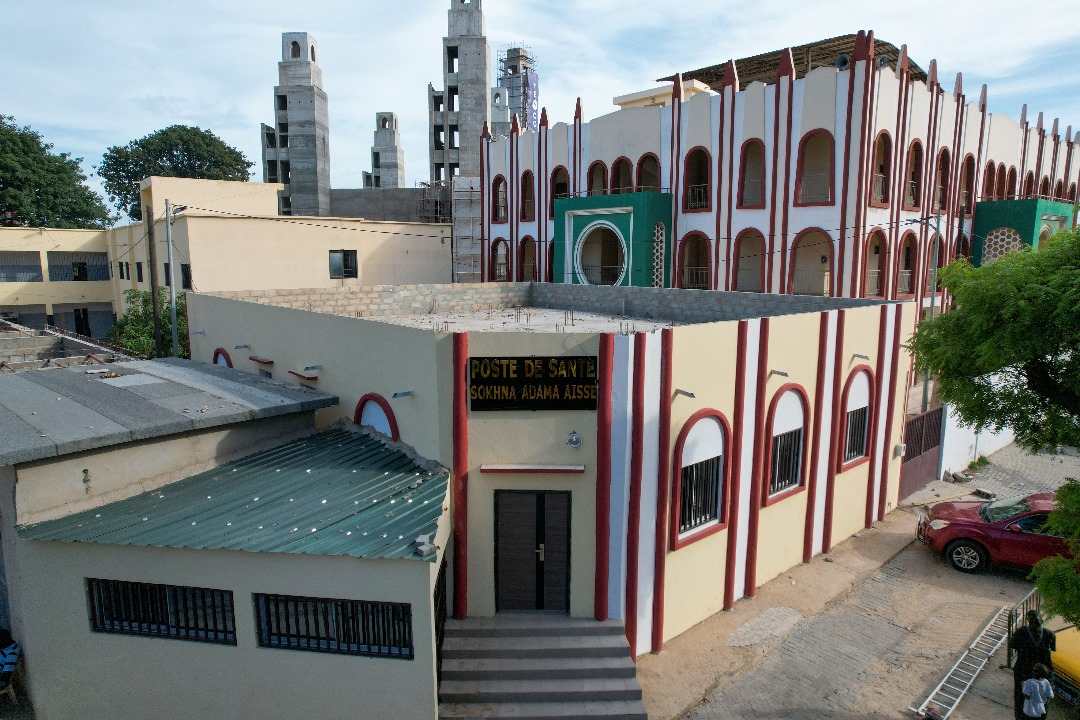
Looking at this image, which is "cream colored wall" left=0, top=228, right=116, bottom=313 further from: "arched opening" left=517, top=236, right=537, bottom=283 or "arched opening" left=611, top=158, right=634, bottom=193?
"arched opening" left=611, top=158, right=634, bottom=193

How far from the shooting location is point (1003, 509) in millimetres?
13570

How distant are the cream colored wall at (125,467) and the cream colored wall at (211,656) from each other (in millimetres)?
603

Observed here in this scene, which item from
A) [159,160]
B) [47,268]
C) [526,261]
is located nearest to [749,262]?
[526,261]

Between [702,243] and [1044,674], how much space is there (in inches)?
836

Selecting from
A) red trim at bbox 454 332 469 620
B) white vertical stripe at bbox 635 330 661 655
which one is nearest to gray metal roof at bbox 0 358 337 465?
red trim at bbox 454 332 469 620

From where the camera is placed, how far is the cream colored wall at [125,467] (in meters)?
8.84

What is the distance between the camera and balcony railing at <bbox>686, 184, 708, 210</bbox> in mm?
26375

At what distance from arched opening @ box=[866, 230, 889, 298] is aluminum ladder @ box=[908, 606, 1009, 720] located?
15.4 metres

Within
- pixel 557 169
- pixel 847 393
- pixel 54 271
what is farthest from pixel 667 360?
pixel 54 271

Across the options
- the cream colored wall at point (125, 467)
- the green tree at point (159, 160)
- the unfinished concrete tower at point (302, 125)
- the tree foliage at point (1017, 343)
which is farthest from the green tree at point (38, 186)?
the tree foliage at point (1017, 343)

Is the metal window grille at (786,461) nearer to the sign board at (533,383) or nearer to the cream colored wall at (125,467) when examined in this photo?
the sign board at (533,383)

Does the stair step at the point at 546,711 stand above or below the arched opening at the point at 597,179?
below

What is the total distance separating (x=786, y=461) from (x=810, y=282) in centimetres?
1496

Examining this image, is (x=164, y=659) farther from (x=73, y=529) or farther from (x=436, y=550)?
(x=436, y=550)
